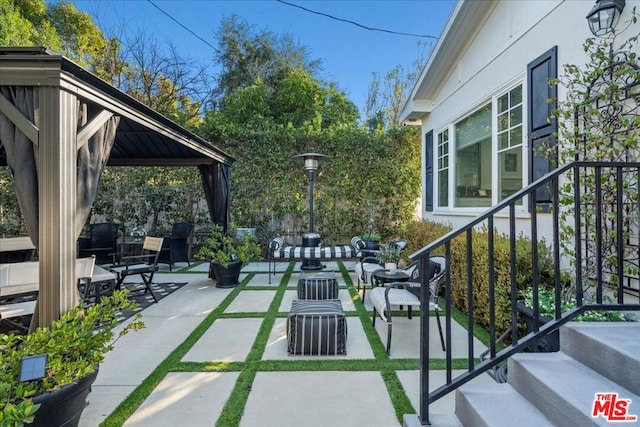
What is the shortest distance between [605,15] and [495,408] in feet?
10.7

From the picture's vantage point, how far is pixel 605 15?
278 cm

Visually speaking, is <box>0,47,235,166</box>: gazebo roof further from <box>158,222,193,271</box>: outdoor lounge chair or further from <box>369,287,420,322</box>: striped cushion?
<box>369,287,420,322</box>: striped cushion

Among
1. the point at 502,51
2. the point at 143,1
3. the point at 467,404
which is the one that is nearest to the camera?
the point at 467,404

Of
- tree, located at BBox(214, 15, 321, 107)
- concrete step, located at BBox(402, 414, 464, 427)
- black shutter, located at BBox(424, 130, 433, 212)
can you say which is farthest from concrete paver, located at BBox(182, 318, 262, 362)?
tree, located at BBox(214, 15, 321, 107)

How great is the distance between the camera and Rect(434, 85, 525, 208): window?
4.30 metres

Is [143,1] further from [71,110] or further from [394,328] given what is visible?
[394,328]

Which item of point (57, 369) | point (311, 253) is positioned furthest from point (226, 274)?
point (57, 369)

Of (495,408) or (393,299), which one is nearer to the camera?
(495,408)

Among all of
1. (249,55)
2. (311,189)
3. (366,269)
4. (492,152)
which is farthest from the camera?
(249,55)

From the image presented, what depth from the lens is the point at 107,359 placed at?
10.3 feet

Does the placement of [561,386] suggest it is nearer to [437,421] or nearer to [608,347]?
[608,347]

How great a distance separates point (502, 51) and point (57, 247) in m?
5.46

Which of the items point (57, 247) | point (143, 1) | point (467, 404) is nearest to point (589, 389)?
point (467, 404)

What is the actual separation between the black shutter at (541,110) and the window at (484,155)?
31 centimetres
